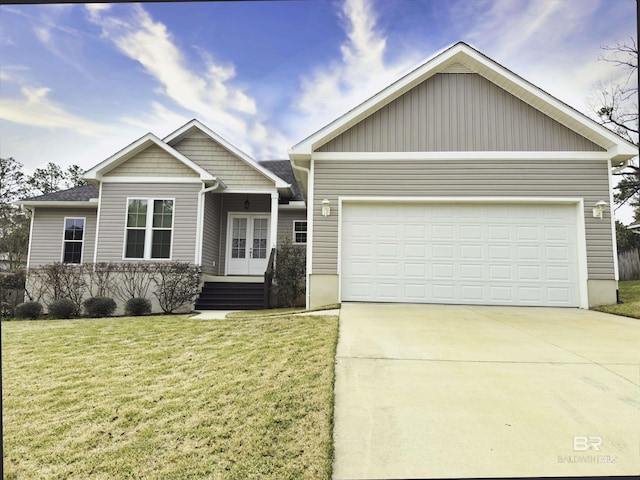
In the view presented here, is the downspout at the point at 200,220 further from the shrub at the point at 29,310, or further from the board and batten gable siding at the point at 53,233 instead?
the board and batten gable siding at the point at 53,233

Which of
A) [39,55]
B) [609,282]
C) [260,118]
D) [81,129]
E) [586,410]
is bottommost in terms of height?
[586,410]

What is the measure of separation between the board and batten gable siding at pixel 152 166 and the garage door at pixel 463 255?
16.6 feet

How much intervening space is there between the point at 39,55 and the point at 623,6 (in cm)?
328

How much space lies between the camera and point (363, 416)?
9.10 feet

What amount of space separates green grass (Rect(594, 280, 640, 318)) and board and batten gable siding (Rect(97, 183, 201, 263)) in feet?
30.7

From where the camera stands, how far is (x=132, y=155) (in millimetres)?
10203

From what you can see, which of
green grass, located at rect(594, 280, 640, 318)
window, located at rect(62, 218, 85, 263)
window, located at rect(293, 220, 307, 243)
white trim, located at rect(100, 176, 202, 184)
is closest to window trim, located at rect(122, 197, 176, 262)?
white trim, located at rect(100, 176, 202, 184)

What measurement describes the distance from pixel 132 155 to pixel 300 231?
5.22m

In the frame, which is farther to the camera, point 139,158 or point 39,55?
point 139,158

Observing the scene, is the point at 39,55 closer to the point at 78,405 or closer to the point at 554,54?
the point at 78,405

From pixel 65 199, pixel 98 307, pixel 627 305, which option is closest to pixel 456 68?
pixel 627 305

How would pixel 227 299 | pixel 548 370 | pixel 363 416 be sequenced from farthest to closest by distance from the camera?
pixel 227 299 → pixel 548 370 → pixel 363 416

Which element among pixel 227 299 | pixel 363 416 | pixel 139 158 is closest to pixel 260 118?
pixel 139 158

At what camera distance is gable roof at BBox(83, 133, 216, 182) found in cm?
984
